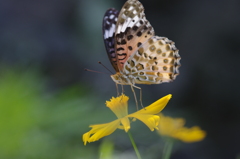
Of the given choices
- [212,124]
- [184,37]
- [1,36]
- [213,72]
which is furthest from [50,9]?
[212,124]

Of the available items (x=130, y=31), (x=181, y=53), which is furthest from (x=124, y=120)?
(x=181, y=53)

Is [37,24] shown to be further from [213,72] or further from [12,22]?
[213,72]

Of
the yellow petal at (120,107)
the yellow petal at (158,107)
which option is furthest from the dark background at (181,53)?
the yellow petal at (158,107)

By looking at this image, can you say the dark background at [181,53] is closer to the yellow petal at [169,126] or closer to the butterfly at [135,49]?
the yellow petal at [169,126]

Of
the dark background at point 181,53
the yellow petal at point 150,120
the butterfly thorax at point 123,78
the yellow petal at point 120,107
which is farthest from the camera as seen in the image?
the dark background at point 181,53

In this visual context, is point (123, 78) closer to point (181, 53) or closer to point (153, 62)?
point (153, 62)

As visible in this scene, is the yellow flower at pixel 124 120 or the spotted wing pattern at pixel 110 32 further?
the spotted wing pattern at pixel 110 32
